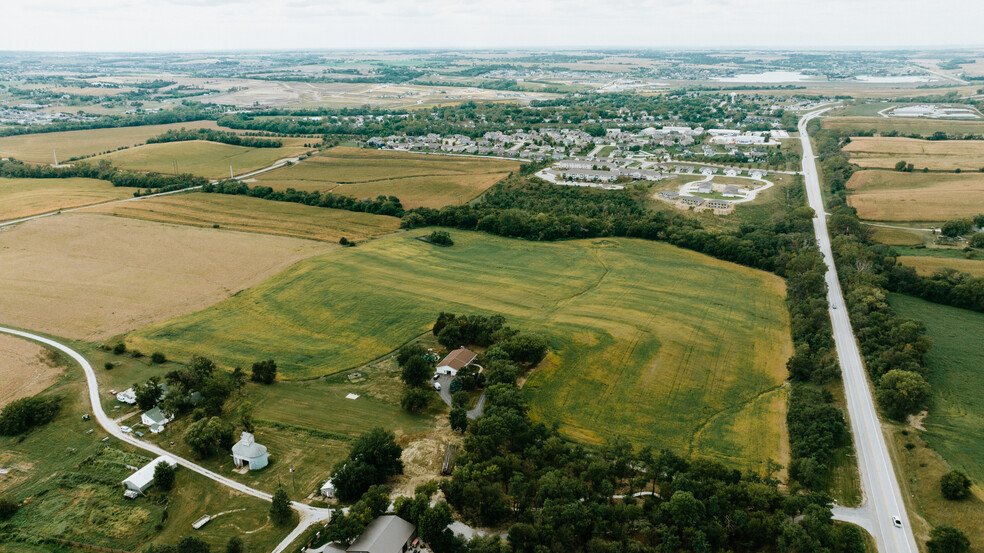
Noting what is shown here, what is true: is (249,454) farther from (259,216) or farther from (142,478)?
(259,216)

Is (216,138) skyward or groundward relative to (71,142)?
skyward

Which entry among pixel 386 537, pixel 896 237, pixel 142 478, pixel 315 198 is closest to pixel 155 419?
pixel 142 478

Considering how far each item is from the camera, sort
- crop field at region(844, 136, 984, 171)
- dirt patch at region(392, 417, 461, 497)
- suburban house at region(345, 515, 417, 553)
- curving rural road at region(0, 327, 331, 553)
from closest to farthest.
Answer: suburban house at region(345, 515, 417, 553), curving rural road at region(0, 327, 331, 553), dirt patch at region(392, 417, 461, 497), crop field at region(844, 136, 984, 171)

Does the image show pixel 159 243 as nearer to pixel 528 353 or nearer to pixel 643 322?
pixel 528 353

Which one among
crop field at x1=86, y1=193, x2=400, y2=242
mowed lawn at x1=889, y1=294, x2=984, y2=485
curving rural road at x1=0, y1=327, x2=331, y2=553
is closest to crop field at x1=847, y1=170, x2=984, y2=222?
mowed lawn at x1=889, y1=294, x2=984, y2=485

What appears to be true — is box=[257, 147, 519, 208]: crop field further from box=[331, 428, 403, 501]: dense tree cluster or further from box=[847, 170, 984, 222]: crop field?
box=[847, 170, 984, 222]: crop field

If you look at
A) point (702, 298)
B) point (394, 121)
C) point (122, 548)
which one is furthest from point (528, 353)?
point (394, 121)
